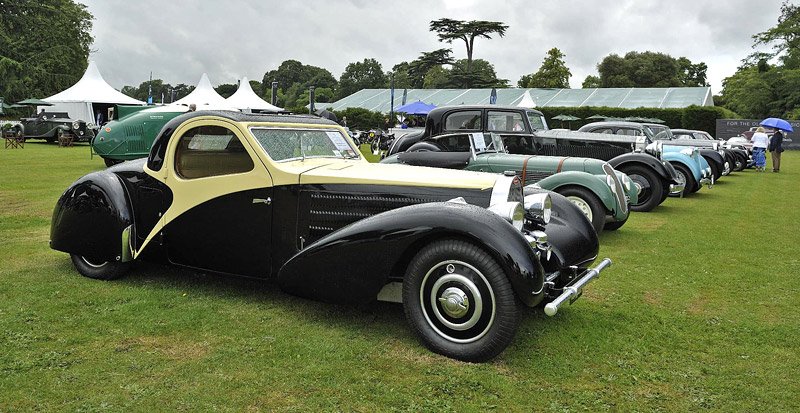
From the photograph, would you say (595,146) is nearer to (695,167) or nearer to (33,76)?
(695,167)

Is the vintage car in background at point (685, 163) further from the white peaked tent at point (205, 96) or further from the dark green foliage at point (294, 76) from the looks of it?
the dark green foliage at point (294, 76)

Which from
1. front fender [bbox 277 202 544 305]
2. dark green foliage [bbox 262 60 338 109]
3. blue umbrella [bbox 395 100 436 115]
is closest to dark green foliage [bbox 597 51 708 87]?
blue umbrella [bbox 395 100 436 115]

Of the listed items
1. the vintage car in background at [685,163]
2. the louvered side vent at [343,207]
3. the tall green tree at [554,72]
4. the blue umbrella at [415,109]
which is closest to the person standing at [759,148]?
the vintage car in background at [685,163]

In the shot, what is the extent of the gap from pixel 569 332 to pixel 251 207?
2531 mm

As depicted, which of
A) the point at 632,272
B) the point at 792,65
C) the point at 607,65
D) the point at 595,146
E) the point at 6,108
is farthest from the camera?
the point at 607,65

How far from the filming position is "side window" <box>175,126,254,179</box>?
466cm

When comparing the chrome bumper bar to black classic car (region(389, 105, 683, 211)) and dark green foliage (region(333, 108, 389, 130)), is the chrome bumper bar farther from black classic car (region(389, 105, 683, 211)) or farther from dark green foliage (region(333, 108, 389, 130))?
dark green foliage (region(333, 108, 389, 130))

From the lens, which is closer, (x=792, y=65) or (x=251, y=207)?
(x=251, y=207)

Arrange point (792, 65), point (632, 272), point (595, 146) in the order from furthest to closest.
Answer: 1. point (792, 65)
2. point (595, 146)
3. point (632, 272)

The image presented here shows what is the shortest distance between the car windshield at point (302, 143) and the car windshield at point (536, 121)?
266 inches

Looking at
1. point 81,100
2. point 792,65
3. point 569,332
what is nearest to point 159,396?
point 569,332

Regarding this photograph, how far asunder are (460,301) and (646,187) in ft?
26.7

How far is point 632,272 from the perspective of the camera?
606 centimetres

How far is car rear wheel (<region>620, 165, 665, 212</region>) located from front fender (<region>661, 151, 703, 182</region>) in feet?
8.59
